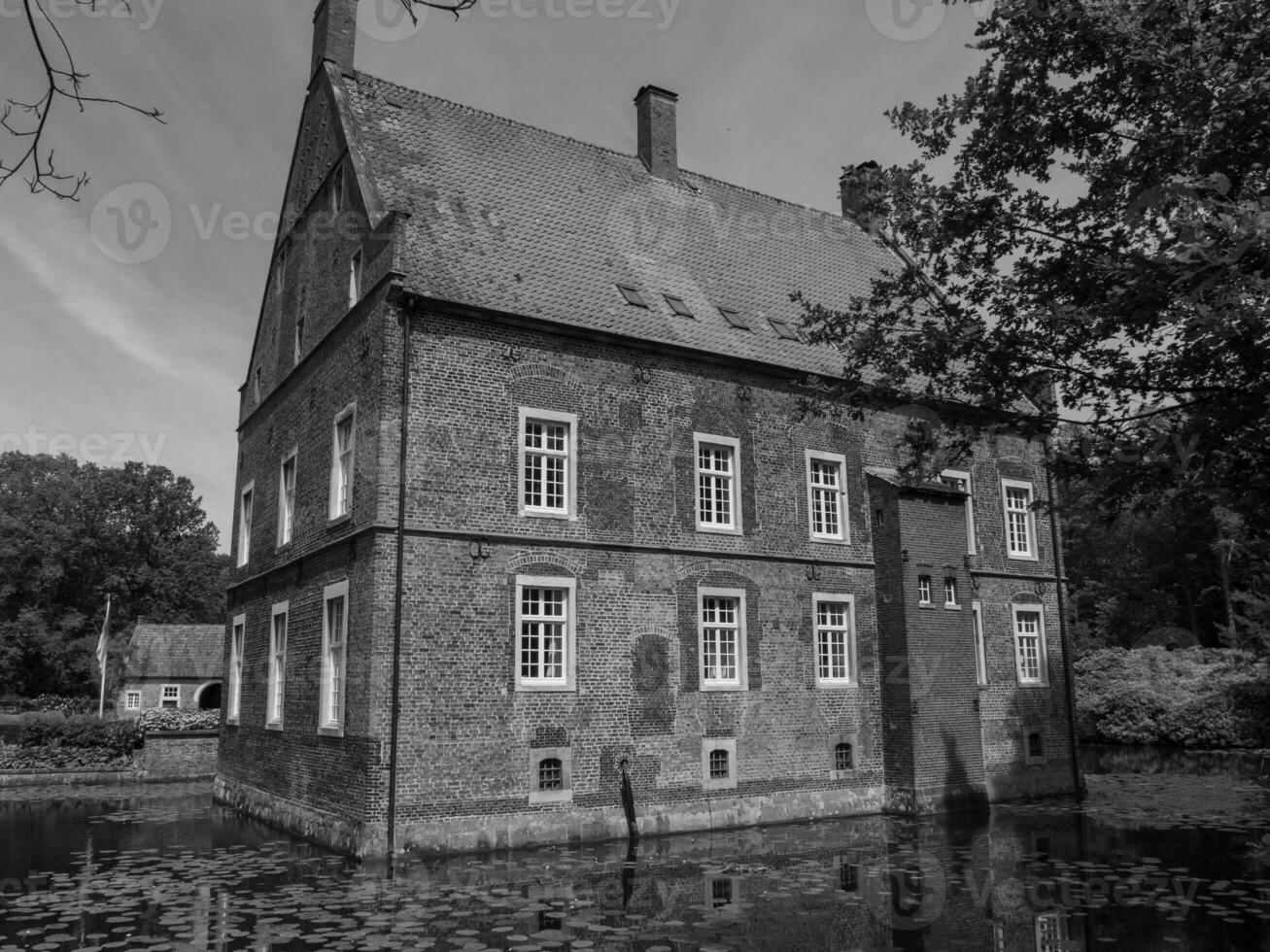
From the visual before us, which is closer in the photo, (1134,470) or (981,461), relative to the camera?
(1134,470)

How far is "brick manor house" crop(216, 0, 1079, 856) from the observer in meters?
15.5

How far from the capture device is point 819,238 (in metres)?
26.0

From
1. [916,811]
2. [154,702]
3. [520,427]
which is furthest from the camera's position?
[154,702]

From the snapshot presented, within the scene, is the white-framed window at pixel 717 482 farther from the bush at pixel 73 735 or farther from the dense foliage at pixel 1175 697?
the dense foliage at pixel 1175 697

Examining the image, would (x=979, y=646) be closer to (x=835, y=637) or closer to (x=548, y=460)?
(x=835, y=637)

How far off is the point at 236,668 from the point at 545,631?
960 centimetres

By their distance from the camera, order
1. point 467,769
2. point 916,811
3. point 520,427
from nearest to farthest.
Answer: point 467,769 → point 520,427 → point 916,811

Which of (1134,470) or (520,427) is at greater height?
(520,427)

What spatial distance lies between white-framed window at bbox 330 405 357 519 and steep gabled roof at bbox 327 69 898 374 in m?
2.91

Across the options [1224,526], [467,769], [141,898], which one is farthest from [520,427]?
[1224,526]

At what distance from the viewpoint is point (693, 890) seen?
11828mm

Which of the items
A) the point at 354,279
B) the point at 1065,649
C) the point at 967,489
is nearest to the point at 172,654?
the point at 354,279

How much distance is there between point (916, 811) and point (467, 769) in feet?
27.9

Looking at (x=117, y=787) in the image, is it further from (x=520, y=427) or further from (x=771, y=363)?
(x=771, y=363)
